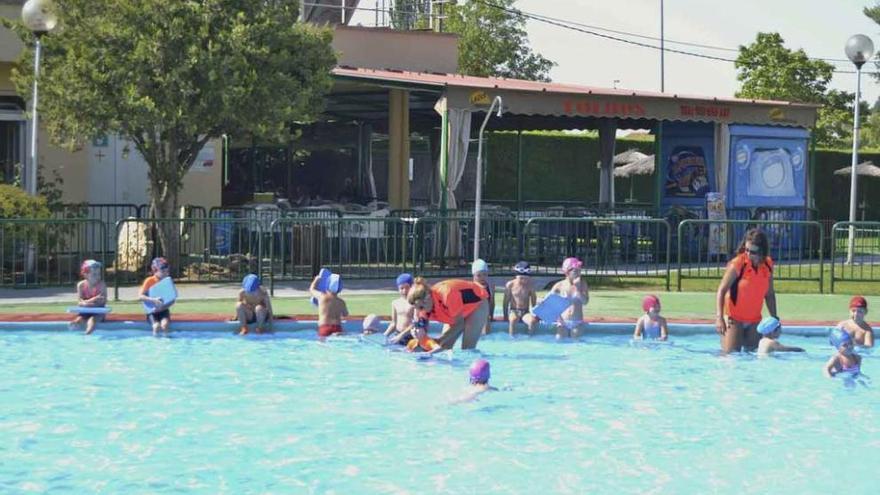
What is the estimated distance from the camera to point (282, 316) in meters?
16.2

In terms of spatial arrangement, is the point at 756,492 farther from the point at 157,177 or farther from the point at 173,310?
the point at 157,177

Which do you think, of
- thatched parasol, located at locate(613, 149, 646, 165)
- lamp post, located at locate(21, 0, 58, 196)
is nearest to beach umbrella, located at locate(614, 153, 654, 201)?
thatched parasol, located at locate(613, 149, 646, 165)

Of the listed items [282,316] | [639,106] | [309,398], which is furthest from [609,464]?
[639,106]

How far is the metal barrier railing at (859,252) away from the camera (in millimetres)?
19906

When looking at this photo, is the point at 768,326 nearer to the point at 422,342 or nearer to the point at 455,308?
the point at 455,308

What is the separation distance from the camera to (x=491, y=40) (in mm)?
52625

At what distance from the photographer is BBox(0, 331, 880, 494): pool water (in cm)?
931

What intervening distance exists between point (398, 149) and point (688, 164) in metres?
6.50

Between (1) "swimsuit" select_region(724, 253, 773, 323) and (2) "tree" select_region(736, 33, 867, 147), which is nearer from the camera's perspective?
(1) "swimsuit" select_region(724, 253, 773, 323)

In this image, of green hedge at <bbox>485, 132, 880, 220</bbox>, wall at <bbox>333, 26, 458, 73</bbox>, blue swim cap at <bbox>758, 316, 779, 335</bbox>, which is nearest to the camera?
blue swim cap at <bbox>758, 316, 779, 335</bbox>

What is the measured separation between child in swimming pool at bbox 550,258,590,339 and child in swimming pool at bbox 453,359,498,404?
335 centimetres

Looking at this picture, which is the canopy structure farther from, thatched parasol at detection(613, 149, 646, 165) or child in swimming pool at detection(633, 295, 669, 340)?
thatched parasol at detection(613, 149, 646, 165)

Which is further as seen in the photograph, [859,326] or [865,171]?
[865,171]

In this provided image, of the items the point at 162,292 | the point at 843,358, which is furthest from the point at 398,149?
the point at 843,358
